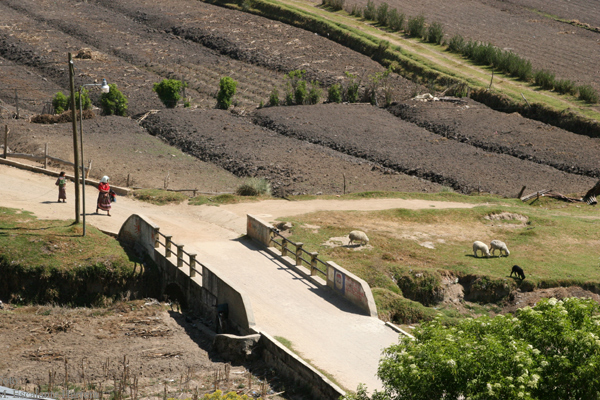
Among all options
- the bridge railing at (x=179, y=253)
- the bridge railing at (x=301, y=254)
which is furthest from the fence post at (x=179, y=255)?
the bridge railing at (x=301, y=254)

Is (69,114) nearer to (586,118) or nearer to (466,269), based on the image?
(466,269)

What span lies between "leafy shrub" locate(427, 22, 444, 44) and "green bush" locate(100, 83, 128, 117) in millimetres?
33373

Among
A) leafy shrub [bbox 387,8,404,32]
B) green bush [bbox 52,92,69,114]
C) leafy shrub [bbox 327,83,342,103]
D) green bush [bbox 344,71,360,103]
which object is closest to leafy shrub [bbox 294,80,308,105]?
leafy shrub [bbox 327,83,342,103]

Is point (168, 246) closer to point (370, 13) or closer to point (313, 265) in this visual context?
point (313, 265)

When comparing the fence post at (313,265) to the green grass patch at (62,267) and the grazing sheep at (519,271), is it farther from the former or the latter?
the grazing sheep at (519,271)

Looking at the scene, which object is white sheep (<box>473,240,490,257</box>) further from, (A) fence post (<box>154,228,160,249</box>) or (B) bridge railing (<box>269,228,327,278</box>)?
(A) fence post (<box>154,228,160,249</box>)

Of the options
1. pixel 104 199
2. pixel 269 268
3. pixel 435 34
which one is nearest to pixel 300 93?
pixel 435 34

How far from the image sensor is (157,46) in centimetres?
6869

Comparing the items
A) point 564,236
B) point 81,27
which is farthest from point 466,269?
point 81,27

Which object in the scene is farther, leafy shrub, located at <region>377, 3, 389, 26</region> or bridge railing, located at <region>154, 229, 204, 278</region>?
leafy shrub, located at <region>377, 3, 389, 26</region>

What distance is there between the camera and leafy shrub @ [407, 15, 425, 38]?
239 feet

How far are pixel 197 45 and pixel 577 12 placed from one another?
42073mm

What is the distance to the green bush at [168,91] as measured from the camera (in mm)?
53147

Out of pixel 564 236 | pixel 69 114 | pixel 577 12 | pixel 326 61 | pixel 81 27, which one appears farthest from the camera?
pixel 577 12
